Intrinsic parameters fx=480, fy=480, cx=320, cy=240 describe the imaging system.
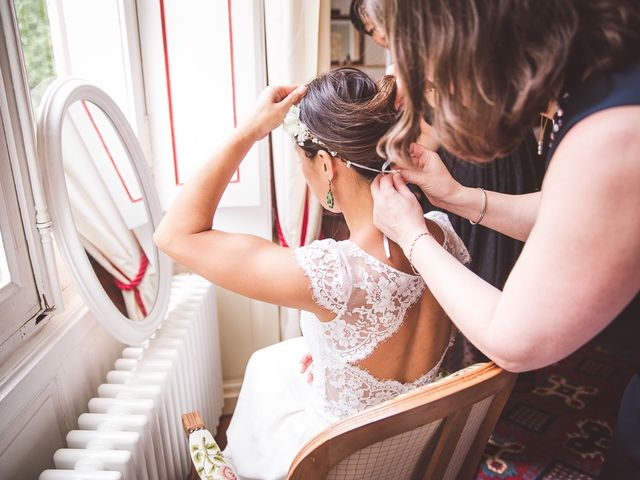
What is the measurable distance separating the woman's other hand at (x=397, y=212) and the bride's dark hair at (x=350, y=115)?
8 cm

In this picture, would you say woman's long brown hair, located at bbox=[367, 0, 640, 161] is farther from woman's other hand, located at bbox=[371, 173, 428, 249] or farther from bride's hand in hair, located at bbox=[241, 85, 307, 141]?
bride's hand in hair, located at bbox=[241, 85, 307, 141]

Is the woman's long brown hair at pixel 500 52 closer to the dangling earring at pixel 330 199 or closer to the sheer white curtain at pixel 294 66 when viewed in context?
the dangling earring at pixel 330 199

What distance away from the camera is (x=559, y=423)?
2.09 metres

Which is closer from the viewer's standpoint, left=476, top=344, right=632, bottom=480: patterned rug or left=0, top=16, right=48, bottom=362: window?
left=0, top=16, right=48, bottom=362: window

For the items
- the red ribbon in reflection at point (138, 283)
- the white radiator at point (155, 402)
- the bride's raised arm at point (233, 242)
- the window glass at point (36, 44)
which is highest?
the window glass at point (36, 44)

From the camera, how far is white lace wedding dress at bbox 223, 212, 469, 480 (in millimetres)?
963

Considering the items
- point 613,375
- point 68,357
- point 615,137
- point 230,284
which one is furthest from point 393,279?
point 613,375

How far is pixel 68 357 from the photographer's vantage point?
46.8 inches

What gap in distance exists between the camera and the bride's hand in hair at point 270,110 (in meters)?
1.09

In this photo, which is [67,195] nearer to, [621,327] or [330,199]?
[330,199]

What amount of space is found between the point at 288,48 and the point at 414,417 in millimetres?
1318

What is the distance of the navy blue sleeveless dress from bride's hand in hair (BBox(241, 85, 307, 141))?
558 mm

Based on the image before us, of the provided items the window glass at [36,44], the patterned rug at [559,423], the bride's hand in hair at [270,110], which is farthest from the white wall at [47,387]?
the patterned rug at [559,423]

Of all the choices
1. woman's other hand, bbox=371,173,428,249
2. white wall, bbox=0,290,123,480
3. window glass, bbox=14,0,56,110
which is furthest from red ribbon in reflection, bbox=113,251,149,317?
woman's other hand, bbox=371,173,428,249
